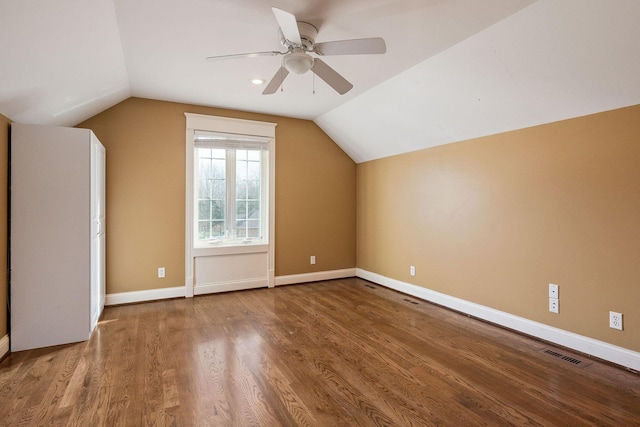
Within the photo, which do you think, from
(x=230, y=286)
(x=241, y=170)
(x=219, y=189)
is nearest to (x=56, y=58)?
(x=219, y=189)

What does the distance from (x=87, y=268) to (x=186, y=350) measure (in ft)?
3.77

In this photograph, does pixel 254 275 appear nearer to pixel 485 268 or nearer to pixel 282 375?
pixel 282 375

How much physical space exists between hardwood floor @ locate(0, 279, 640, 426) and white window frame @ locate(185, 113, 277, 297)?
1.01 m

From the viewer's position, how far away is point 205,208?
→ 4.37 meters

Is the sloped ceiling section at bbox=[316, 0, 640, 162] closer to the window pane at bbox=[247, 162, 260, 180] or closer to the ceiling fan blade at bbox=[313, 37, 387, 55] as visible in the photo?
the ceiling fan blade at bbox=[313, 37, 387, 55]

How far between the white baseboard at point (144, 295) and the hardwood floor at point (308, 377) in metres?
0.36

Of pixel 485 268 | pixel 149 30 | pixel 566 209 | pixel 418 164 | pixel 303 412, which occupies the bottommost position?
pixel 303 412

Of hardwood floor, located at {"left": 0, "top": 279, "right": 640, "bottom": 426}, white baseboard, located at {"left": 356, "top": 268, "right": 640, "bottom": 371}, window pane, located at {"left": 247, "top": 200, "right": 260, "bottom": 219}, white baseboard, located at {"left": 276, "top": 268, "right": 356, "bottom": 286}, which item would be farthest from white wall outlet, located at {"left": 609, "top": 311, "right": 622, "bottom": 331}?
window pane, located at {"left": 247, "top": 200, "right": 260, "bottom": 219}

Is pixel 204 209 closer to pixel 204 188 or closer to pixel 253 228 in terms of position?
pixel 204 188

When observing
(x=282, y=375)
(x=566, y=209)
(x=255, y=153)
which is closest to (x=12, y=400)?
(x=282, y=375)

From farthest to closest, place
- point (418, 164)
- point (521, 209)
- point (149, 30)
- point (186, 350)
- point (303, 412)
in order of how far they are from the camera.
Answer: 1. point (418, 164)
2. point (521, 209)
3. point (186, 350)
4. point (149, 30)
5. point (303, 412)

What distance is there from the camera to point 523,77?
2.59 m

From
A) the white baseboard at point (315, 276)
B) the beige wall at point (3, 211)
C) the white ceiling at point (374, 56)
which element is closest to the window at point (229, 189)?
the white baseboard at point (315, 276)

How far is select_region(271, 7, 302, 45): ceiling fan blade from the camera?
175 cm
